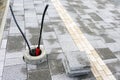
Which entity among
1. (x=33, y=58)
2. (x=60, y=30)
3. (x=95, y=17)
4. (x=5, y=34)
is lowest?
(x=95, y=17)

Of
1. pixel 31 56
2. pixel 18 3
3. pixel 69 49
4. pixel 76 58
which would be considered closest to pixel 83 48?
pixel 69 49

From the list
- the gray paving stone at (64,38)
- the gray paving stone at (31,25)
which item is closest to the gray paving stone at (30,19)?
the gray paving stone at (31,25)

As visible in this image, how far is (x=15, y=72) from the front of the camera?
4949 millimetres

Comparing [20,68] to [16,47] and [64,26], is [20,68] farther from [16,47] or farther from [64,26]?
[64,26]

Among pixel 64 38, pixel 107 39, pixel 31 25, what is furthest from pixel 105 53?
pixel 31 25

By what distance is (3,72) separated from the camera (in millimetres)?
4938

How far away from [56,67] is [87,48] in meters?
1.67

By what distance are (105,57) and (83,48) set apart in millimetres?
A: 889

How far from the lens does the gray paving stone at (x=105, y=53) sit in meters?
5.85

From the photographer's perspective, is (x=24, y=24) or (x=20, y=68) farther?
(x=24, y=24)

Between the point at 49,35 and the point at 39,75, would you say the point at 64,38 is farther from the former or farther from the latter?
the point at 39,75

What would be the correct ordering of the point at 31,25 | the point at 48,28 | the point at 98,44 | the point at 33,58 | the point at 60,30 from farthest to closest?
1. the point at 31,25
2. the point at 48,28
3. the point at 60,30
4. the point at 98,44
5. the point at 33,58

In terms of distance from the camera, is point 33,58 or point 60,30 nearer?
point 33,58

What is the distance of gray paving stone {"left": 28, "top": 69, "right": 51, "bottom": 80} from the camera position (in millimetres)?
4816
